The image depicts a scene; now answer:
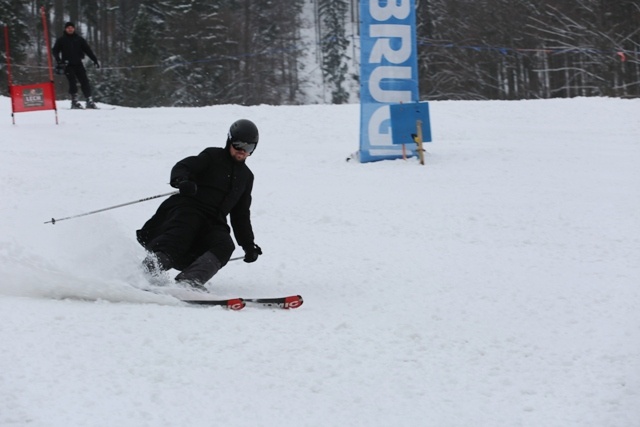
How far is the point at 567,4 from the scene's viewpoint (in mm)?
35812

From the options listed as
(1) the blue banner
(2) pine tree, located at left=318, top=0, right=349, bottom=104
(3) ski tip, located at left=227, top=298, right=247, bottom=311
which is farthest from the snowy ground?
(2) pine tree, located at left=318, top=0, right=349, bottom=104

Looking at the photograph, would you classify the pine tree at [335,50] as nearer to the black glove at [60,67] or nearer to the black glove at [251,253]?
the black glove at [60,67]

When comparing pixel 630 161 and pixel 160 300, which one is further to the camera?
pixel 630 161

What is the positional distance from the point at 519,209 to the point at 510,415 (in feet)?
16.7

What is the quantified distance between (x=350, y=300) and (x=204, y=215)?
113 centimetres

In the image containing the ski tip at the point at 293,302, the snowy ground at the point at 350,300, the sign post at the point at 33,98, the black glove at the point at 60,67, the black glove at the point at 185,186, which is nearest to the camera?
the snowy ground at the point at 350,300

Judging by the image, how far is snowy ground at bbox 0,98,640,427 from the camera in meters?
3.23

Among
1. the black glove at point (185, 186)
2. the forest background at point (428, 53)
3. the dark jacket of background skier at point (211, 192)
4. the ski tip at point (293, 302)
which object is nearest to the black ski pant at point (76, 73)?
the dark jacket of background skier at point (211, 192)

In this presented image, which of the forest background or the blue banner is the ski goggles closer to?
the blue banner

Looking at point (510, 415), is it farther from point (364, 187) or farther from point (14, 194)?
point (14, 194)

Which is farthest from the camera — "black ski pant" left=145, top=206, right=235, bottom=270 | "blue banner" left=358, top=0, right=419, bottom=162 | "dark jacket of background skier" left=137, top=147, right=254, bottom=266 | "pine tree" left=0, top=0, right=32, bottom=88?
"pine tree" left=0, top=0, right=32, bottom=88

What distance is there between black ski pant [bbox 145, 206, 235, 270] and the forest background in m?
26.4

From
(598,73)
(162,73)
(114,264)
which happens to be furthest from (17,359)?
(162,73)

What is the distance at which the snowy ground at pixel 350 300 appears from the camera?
3.23m
